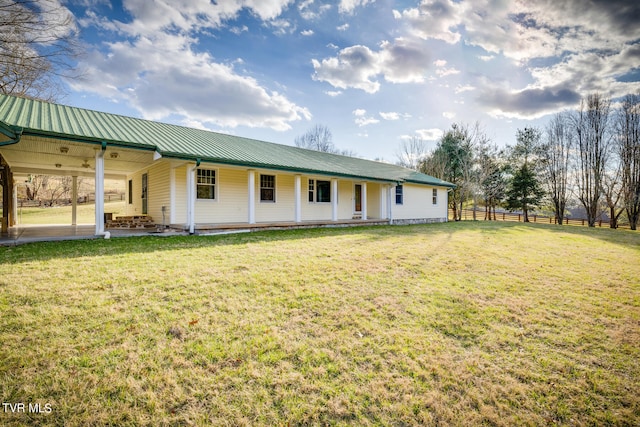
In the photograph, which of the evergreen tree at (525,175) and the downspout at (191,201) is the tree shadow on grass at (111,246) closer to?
the downspout at (191,201)

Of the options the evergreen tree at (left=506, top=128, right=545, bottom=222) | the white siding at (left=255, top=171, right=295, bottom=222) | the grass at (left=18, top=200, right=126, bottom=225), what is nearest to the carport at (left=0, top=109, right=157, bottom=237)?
the grass at (left=18, top=200, right=126, bottom=225)

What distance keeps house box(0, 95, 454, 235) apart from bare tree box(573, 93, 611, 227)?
21.6 m

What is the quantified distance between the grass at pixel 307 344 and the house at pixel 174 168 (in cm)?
396

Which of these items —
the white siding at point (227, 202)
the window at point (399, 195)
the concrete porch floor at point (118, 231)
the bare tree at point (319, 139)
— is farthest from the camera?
the bare tree at point (319, 139)

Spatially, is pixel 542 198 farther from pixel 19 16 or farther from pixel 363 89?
pixel 19 16

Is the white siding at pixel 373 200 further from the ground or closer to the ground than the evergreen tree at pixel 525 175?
closer to the ground

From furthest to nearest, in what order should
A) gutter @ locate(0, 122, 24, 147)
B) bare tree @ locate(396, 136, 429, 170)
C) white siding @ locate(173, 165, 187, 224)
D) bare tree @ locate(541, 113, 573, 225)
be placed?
bare tree @ locate(396, 136, 429, 170), bare tree @ locate(541, 113, 573, 225), white siding @ locate(173, 165, 187, 224), gutter @ locate(0, 122, 24, 147)

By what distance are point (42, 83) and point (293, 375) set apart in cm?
2336

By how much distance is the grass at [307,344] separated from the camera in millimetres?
2359

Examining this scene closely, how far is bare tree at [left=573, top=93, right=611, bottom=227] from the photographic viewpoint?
84.2 ft

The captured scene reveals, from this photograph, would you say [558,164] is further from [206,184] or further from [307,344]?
[307,344]

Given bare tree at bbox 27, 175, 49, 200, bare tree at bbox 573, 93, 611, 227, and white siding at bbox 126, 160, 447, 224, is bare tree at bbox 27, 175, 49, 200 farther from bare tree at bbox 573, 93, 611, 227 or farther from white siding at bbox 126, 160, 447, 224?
bare tree at bbox 573, 93, 611, 227
